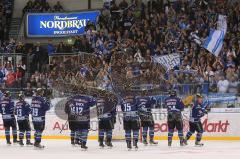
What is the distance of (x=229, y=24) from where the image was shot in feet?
83.7

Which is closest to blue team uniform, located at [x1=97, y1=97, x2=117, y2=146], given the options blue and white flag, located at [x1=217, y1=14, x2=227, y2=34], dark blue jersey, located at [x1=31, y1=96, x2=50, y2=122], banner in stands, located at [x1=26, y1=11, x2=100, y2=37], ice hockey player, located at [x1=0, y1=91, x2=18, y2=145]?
dark blue jersey, located at [x1=31, y1=96, x2=50, y2=122]

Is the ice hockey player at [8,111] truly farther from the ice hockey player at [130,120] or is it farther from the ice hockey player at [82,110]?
the ice hockey player at [130,120]

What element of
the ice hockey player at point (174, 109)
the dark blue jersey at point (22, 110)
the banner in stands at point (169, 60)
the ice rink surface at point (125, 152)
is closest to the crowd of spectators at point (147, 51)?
Answer: the banner in stands at point (169, 60)

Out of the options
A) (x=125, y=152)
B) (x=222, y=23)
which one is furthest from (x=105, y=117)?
(x=222, y=23)

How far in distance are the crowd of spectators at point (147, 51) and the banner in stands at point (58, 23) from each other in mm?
910

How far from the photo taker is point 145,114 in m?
19.8

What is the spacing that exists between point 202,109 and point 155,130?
3107 millimetres

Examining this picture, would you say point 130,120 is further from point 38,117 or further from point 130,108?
point 38,117

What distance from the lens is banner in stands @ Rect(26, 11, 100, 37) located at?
1197 inches

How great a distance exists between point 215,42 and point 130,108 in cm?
658

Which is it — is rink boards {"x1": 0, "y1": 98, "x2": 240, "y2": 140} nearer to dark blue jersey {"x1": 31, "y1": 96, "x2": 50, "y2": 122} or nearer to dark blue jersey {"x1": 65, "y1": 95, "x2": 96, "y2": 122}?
dark blue jersey {"x1": 31, "y1": 96, "x2": 50, "y2": 122}

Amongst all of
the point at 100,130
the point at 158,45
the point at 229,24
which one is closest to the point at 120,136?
the point at 100,130

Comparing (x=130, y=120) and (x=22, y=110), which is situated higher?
(x=22, y=110)

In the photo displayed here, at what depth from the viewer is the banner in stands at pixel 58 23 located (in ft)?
99.8
